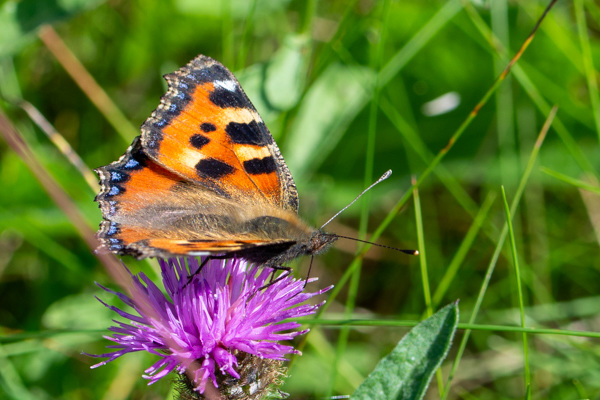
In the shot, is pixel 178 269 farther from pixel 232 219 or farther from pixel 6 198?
pixel 6 198

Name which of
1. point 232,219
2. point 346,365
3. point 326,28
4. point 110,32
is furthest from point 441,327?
point 110,32

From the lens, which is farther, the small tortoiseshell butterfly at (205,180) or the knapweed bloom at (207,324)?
the small tortoiseshell butterfly at (205,180)

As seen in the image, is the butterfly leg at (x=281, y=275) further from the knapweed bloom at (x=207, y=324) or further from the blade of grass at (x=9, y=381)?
the blade of grass at (x=9, y=381)

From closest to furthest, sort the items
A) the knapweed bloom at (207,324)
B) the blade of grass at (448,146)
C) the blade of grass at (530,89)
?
the knapweed bloom at (207,324), the blade of grass at (448,146), the blade of grass at (530,89)

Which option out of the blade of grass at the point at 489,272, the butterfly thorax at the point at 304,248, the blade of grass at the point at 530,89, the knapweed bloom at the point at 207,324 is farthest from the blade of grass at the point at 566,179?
the knapweed bloom at the point at 207,324

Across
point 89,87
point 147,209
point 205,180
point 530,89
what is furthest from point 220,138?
point 530,89

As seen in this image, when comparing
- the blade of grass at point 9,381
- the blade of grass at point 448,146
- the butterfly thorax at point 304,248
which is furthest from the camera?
the blade of grass at point 448,146

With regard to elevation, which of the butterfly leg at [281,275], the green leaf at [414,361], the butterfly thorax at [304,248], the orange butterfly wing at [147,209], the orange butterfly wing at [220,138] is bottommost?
the green leaf at [414,361]

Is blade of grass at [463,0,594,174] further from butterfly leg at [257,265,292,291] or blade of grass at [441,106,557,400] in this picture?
butterfly leg at [257,265,292,291]
